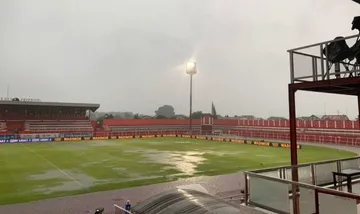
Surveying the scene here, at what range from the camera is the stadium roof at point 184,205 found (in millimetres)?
4188

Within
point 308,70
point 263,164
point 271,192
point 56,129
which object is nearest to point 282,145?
point 263,164

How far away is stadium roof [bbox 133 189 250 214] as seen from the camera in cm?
419

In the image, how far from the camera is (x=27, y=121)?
59.6 m

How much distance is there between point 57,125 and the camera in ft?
202

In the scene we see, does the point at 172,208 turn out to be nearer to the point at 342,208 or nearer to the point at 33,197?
the point at 342,208

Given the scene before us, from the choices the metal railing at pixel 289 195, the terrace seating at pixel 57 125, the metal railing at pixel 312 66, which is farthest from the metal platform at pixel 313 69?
the terrace seating at pixel 57 125

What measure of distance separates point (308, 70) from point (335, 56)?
2.72ft

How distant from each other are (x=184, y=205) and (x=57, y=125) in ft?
209

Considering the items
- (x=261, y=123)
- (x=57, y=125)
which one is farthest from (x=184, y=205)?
(x=57, y=125)

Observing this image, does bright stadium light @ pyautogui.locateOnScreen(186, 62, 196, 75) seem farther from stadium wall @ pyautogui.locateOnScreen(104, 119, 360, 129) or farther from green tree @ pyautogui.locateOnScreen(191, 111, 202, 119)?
green tree @ pyautogui.locateOnScreen(191, 111, 202, 119)

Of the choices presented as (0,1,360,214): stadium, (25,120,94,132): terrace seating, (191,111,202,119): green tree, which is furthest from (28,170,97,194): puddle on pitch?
(191,111,202,119): green tree

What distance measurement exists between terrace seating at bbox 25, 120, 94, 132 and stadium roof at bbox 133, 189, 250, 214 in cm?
5896

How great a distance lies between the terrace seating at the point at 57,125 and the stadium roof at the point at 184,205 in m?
59.0

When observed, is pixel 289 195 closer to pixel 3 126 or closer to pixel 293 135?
pixel 293 135
